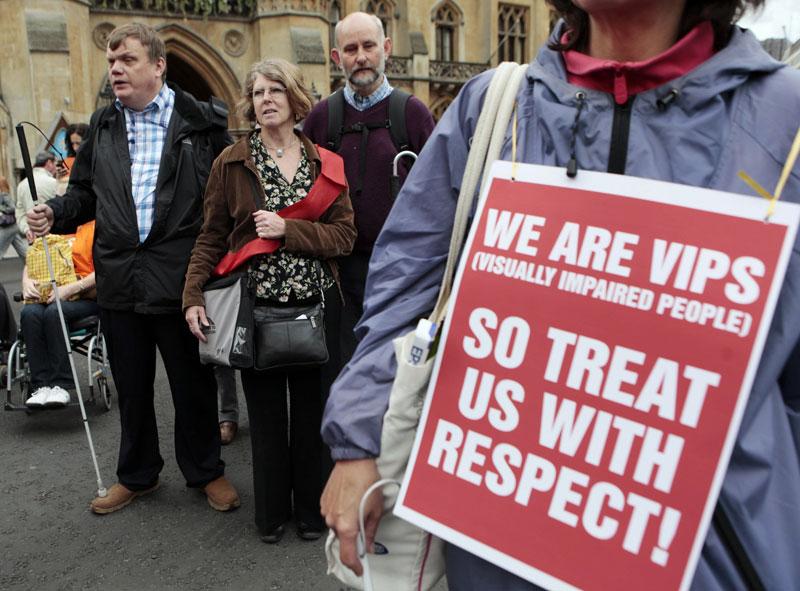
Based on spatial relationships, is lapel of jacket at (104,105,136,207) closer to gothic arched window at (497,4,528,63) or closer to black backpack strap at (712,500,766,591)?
black backpack strap at (712,500,766,591)

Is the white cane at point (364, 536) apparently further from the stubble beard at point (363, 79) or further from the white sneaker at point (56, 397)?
the white sneaker at point (56, 397)

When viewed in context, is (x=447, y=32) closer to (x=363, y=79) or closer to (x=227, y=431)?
(x=363, y=79)

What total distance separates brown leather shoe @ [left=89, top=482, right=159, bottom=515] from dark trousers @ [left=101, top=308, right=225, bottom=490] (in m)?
0.04

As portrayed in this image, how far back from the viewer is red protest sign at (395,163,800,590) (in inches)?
38.8

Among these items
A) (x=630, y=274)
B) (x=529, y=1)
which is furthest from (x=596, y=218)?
(x=529, y=1)

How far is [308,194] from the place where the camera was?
3180 millimetres

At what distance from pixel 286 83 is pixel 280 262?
810 millimetres

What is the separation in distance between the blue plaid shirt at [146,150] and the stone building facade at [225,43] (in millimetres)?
8718

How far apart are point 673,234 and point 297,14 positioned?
855 inches

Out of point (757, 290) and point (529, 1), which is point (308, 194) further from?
point (529, 1)

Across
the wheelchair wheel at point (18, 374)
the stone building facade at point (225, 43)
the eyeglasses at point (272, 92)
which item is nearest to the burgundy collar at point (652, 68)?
the eyeglasses at point (272, 92)

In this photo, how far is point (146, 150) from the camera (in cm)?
344

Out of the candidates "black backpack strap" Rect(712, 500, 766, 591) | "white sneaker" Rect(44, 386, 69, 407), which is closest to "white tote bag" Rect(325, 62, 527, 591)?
"black backpack strap" Rect(712, 500, 766, 591)

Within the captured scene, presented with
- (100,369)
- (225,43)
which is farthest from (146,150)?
(225,43)
